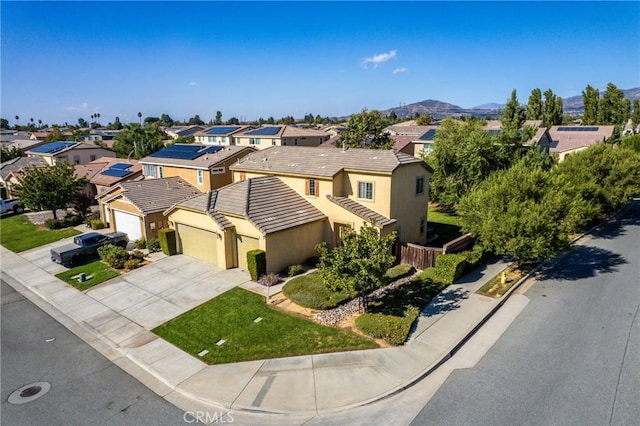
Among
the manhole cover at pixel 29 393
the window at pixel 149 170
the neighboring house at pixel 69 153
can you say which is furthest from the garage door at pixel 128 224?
the neighboring house at pixel 69 153

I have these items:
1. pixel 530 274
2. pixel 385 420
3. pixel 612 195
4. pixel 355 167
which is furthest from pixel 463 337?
pixel 612 195

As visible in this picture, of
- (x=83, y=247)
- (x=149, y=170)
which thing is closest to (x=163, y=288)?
(x=83, y=247)

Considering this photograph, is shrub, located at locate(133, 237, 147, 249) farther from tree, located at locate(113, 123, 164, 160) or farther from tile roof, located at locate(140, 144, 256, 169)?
tree, located at locate(113, 123, 164, 160)

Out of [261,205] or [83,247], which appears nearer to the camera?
[261,205]

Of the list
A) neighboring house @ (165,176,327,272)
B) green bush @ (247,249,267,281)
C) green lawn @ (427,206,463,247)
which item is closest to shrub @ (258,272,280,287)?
green bush @ (247,249,267,281)

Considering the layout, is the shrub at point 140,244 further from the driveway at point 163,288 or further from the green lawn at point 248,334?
the green lawn at point 248,334

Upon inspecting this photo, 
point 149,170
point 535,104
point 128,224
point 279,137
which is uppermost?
point 535,104

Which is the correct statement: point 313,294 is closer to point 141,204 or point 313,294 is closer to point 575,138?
point 141,204
